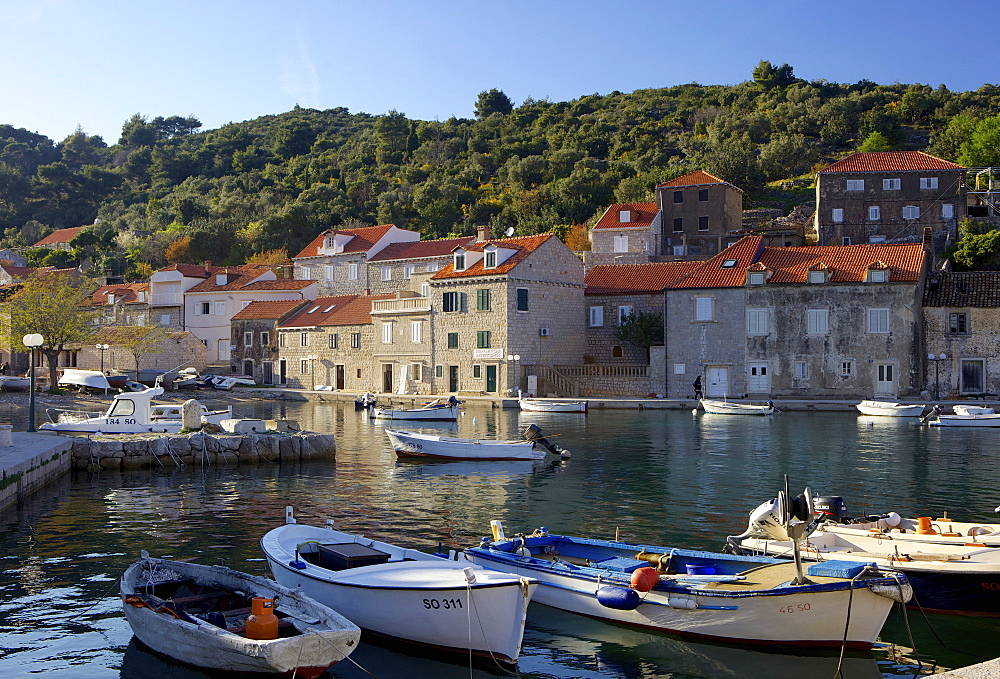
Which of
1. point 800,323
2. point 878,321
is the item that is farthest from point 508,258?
point 878,321

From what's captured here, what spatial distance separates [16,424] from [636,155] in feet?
264

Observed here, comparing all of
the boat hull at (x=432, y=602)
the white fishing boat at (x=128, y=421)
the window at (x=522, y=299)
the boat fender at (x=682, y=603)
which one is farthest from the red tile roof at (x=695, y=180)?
the boat hull at (x=432, y=602)

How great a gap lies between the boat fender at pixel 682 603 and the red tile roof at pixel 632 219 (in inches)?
2355

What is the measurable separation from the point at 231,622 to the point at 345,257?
67.9 m

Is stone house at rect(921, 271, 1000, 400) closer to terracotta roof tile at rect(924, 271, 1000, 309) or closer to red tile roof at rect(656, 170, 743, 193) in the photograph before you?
terracotta roof tile at rect(924, 271, 1000, 309)

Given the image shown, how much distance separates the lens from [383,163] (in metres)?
127

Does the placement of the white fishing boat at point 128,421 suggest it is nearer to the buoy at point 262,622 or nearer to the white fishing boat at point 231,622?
the white fishing boat at point 231,622

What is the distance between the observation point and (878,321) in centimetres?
4962

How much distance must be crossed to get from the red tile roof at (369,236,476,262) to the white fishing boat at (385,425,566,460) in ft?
133

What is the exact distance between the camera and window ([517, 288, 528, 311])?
181 ft

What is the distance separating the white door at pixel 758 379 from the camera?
51875mm

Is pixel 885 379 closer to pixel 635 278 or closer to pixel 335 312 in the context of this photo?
pixel 635 278

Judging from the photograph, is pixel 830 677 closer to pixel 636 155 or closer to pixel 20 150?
pixel 636 155

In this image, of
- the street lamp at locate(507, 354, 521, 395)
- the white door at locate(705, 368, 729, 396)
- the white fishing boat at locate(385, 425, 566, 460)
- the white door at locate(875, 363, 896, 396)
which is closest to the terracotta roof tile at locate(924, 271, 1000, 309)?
the white door at locate(875, 363, 896, 396)
